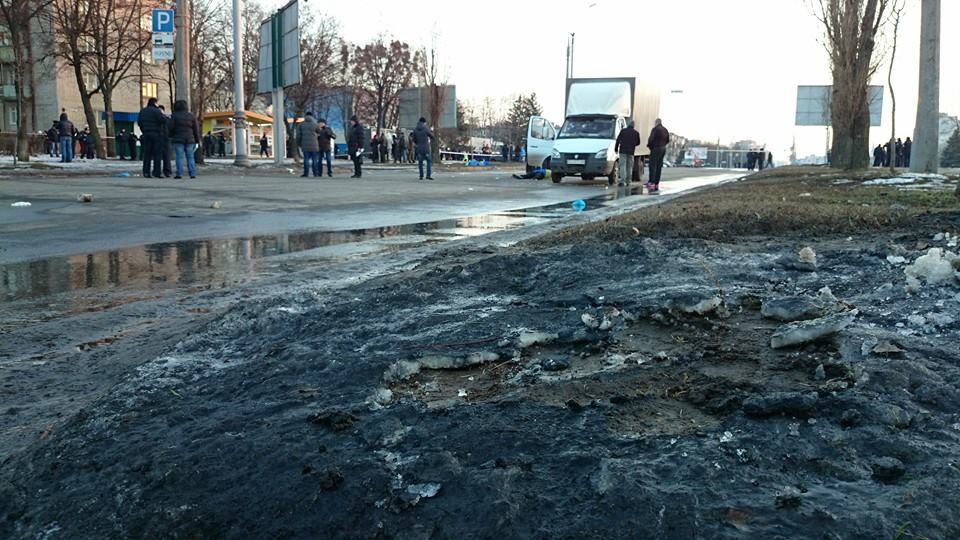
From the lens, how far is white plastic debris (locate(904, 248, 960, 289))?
343cm

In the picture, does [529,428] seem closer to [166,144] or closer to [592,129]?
[166,144]

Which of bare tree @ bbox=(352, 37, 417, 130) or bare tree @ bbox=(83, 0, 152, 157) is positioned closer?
bare tree @ bbox=(83, 0, 152, 157)

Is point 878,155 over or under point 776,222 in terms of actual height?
over

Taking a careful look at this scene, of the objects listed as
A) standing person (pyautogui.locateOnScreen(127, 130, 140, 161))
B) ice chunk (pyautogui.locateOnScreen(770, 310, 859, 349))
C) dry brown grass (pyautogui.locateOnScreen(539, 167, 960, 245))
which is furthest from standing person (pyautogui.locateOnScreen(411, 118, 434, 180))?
standing person (pyautogui.locateOnScreen(127, 130, 140, 161))

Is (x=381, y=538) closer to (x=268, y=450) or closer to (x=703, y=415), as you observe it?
(x=268, y=450)

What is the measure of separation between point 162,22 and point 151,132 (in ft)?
12.1

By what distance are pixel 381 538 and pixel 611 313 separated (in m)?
1.91

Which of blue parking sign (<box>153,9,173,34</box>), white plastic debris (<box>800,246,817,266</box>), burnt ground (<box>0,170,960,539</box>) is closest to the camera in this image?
burnt ground (<box>0,170,960,539</box>)

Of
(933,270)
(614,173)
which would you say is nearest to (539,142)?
(614,173)

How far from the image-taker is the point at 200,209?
11.1 meters

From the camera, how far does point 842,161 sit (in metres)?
25.0

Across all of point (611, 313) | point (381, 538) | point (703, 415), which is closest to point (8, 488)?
point (381, 538)

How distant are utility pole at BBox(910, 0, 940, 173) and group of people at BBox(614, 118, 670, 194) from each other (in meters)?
5.46

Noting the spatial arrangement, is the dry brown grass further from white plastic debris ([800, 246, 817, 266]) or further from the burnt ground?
the burnt ground
